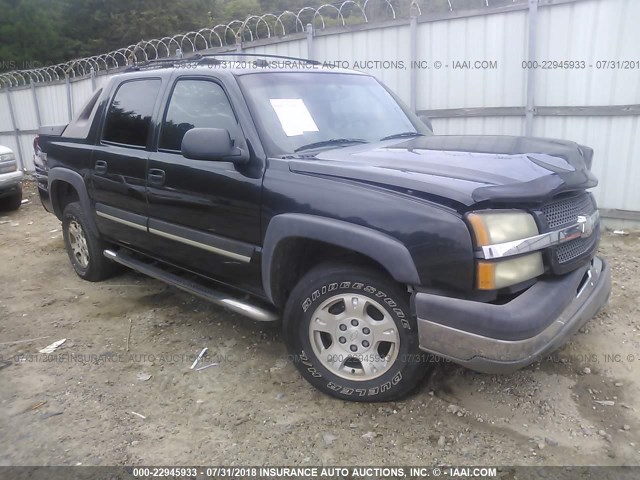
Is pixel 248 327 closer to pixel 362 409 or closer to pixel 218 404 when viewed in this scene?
pixel 218 404

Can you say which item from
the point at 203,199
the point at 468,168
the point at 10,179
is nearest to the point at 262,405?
the point at 203,199

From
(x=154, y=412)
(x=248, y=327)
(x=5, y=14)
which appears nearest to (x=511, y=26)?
(x=248, y=327)

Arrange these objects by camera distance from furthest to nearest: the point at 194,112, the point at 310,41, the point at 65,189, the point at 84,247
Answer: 1. the point at 310,41
2. the point at 65,189
3. the point at 84,247
4. the point at 194,112

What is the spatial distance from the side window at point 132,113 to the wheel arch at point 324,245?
63.3 inches

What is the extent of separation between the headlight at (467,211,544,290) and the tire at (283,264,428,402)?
45 centimetres

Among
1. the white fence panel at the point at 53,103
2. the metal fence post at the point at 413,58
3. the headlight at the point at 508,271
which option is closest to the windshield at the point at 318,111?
the headlight at the point at 508,271

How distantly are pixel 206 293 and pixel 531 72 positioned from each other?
14.7 ft

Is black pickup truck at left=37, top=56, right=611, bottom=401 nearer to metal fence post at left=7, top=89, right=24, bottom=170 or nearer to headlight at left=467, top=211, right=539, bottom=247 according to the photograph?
headlight at left=467, top=211, right=539, bottom=247

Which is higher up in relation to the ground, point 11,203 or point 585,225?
point 585,225

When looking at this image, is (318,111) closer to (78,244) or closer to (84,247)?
(84,247)

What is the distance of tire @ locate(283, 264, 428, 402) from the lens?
2.68 meters

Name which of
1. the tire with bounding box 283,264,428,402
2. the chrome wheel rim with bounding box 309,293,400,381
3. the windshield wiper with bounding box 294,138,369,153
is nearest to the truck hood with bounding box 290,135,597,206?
the windshield wiper with bounding box 294,138,369,153

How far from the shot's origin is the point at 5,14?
25.8 metres

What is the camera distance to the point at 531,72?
5840 millimetres
